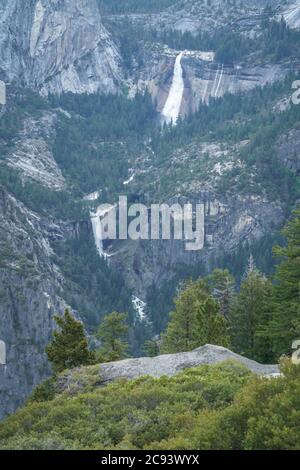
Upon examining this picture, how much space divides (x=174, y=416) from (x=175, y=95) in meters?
181

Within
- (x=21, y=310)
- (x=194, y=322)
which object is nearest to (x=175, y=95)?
(x=21, y=310)

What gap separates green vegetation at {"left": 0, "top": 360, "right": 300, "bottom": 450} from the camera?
61.4ft

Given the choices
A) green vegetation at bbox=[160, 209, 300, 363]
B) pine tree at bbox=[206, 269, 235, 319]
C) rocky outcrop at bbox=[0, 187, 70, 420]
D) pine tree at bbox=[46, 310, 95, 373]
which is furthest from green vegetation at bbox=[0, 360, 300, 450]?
rocky outcrop at bbox=[0, 187, 70, 420]

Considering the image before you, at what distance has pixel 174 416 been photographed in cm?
2169

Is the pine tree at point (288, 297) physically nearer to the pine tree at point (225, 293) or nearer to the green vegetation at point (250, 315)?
the green vegetation at point (250, 315)

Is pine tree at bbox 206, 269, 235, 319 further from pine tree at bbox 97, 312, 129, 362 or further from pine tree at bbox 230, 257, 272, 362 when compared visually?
pine tree at bbox 97, 312, 129, 362

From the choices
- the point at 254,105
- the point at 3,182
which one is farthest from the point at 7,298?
the point at 254,105

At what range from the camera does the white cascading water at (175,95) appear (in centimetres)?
19475

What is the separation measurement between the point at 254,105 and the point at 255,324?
125883mm

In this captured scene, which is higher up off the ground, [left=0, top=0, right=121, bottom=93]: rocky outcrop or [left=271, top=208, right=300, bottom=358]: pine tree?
[left=0, top=0, right=121, bottom=93]: rocky outcrop

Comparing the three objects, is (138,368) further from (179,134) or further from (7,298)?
(179,134)

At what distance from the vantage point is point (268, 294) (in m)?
44.0

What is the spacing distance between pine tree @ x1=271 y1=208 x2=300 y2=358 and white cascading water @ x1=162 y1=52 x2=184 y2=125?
157 meters

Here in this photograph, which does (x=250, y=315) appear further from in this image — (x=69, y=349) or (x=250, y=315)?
(x=69, y=349)
